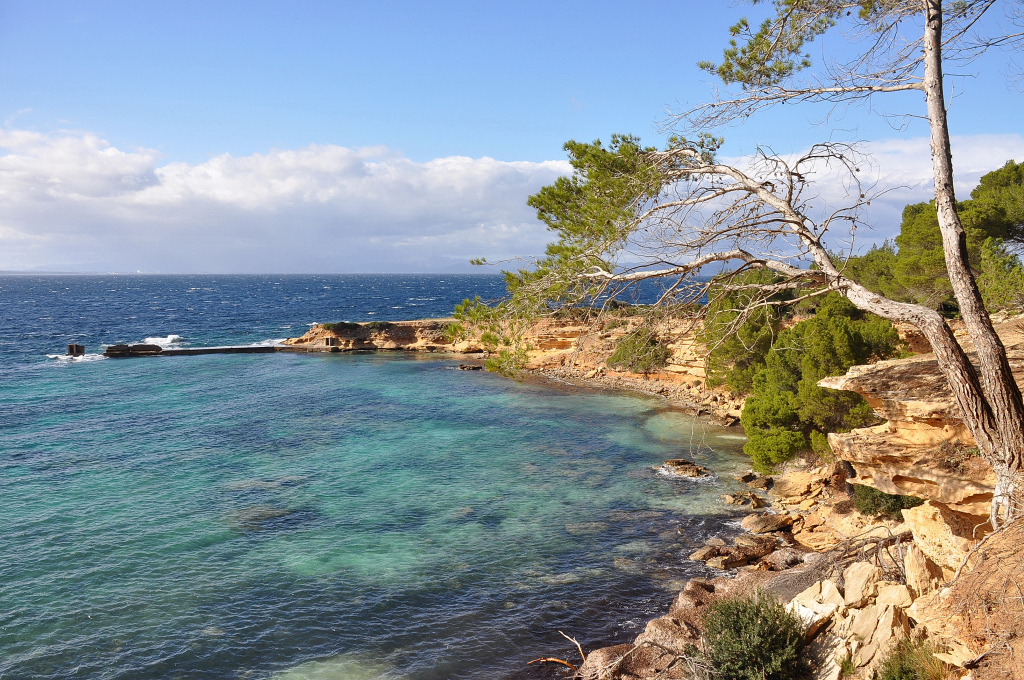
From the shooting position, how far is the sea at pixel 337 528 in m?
13.6

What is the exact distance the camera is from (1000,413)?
25.1 feet

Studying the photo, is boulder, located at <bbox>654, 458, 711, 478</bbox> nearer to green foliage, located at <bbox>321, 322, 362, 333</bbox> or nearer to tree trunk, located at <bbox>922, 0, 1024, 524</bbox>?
tree trunk, located at <bbox>922, 0, 1024, 524</bbox>

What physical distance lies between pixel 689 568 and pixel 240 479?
17942 millimetres

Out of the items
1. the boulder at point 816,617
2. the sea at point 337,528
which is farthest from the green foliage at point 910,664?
the sea at point 337,528

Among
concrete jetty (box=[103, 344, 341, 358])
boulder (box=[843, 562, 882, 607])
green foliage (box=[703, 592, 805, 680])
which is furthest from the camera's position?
concrete jetty (box=[103, 344, 341, 358])

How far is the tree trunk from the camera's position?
7551 millimetres

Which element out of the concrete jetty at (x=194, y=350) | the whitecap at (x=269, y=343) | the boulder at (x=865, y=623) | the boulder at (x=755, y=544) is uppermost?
the boulder at (x=865, y=623)

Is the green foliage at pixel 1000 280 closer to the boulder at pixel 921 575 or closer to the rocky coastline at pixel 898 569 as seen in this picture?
the rocky coastline at pixel 898 569

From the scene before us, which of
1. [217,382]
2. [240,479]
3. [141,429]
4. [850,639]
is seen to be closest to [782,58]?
[850,639]

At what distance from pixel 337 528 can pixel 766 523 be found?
13.8m

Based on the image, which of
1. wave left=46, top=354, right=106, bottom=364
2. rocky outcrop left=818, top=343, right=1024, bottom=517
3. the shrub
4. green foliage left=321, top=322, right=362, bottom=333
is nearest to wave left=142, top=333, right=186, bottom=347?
wave left=46, top=354, right=106, bottom=364

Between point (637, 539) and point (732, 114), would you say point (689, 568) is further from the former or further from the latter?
point (732, 114)

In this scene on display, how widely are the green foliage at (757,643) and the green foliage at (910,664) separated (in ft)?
4.75

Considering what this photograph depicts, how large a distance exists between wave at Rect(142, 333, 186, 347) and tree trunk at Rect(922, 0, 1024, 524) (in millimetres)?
71188
